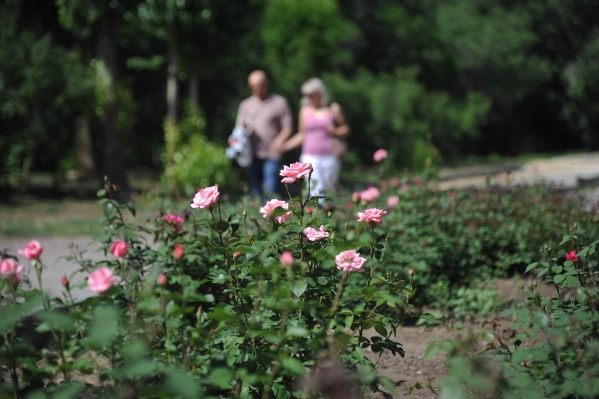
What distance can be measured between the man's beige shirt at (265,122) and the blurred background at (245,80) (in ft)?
4.55

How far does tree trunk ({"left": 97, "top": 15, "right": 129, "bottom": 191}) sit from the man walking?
556 centimetres

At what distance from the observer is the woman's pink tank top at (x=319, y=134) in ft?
23.2

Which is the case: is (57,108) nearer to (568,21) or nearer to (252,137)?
(252,137)

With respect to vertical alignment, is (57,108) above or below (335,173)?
above

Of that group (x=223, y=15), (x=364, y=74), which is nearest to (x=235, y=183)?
(x=223, y=15)

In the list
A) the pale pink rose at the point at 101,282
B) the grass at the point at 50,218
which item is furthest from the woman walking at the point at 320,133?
the pale pink rose at the point at 101,282

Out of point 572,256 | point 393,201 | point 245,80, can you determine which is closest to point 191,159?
point 245,80

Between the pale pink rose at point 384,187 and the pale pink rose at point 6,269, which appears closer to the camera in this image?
the pale pink rose at point 6,269

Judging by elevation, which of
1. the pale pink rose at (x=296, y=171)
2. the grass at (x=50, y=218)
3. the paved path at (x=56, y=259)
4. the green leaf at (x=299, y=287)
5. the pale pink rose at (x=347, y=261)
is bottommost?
the grass at (x=50, y=218)

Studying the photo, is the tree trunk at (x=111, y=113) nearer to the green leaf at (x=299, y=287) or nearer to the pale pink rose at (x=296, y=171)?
the pale pink rose at (x=296, y=171)

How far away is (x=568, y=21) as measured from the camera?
30375 mm

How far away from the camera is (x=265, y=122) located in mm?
7297

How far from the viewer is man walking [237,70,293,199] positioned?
727 cm

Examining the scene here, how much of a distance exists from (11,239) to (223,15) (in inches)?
237
